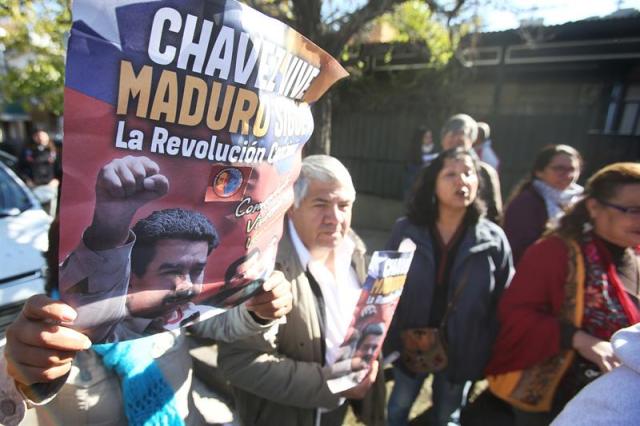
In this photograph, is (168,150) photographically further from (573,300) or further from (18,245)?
(18,245)

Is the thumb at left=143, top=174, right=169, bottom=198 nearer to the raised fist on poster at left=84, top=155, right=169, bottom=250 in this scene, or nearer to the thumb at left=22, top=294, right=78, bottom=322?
the raised fist on poster at left=84, top=155, right=169, bottom=250

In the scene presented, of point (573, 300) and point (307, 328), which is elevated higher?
point (573, 300)

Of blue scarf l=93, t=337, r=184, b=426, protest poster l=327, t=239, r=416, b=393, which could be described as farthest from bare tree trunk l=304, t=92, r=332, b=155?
blue scarf l=93, t=337, r=184, b=426

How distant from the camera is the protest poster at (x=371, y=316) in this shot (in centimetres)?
130

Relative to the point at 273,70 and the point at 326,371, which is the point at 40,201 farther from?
the point at 273,70

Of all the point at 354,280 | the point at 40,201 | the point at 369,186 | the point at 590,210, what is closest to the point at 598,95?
the point at 369,186

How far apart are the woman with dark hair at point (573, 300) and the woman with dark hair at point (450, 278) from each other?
135 mm

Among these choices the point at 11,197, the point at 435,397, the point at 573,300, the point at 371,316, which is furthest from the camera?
the point at 11,197

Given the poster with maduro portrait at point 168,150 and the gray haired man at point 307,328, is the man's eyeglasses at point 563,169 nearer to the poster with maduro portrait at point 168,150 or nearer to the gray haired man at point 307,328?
the gray haired man at point 307,328

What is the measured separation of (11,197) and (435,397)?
3.69 meters

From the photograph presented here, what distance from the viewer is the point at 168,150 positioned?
750 mm

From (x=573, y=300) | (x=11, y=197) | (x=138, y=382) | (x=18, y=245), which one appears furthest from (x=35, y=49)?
(x=573, y=300)

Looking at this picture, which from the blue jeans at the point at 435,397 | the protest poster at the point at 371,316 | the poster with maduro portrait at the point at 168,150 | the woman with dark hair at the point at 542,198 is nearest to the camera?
the poster with maduro portrait at the point at 168,150

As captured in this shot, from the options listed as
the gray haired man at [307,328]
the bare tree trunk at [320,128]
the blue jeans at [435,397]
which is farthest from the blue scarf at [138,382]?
the bare tree trunk at [320,128]
